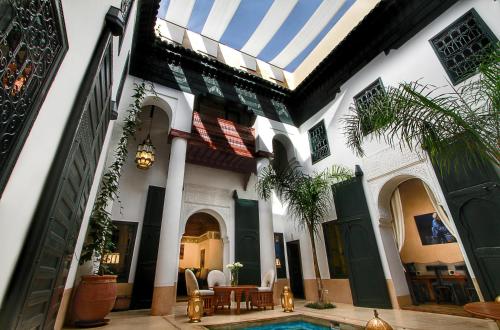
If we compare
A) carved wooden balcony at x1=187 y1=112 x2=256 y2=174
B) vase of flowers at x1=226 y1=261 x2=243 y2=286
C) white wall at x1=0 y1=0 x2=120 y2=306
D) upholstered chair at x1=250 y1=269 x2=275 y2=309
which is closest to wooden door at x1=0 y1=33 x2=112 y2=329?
white wall at x1=0 y1=0 x2=120 y2=306

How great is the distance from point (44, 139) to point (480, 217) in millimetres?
5776

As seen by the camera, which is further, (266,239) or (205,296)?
(266,239)

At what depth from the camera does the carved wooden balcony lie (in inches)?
279

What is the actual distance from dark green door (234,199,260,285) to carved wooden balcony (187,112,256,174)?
4.56 feet

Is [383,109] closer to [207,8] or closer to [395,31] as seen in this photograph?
[395,31]

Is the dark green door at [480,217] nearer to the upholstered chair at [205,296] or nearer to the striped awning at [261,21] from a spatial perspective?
the upholstered chair at [205,296]

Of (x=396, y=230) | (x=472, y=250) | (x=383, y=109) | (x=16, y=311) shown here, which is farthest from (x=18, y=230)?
(x=396, y=230)

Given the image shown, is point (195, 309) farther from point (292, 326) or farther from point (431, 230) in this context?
point (431, 230)

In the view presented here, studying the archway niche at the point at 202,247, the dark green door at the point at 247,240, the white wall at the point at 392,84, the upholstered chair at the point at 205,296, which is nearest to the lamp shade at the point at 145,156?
the archway niche at the point at 202,247

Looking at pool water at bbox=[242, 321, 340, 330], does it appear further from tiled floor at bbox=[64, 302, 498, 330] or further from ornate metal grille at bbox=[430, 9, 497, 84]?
ornate metal grille at bbox=[430, 9, 497, 84]

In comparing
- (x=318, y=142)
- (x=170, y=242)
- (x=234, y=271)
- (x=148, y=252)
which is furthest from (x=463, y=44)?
(x=148, y=252)

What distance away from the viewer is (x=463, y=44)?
4.79 metres

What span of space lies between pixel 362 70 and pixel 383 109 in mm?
4184

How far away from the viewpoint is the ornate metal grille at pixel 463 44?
449cm
